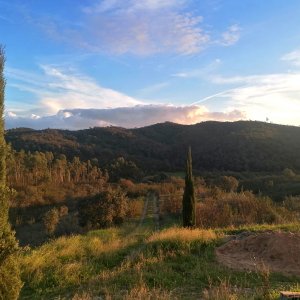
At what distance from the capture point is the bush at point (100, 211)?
29109 mm

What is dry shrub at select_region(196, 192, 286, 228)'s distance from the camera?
2434 cm

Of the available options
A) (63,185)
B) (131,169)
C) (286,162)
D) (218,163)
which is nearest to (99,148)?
(131,169)

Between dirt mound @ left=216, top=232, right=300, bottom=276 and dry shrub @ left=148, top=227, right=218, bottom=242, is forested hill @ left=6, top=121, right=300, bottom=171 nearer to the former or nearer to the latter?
dry shrub @ left=148, top=227, right=218, bottom=242

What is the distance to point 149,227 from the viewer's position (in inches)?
1071

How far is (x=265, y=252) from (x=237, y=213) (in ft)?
42.0

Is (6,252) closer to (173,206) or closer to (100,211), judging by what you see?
(100,211)

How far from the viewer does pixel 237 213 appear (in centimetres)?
2636

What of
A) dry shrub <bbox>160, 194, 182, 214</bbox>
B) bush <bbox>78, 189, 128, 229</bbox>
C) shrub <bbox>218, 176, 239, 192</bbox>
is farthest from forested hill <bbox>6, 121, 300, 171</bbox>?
bush <bbox>78, 189, 128, 229</bbox>

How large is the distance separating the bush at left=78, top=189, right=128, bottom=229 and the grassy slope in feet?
42.8

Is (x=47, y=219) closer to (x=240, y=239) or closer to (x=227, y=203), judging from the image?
(x=227, y=203)

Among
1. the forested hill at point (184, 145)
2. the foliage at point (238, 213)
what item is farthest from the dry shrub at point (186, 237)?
the forested hill at point (184, 145)

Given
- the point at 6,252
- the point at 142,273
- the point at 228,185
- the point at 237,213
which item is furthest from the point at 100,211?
the point at 228,185

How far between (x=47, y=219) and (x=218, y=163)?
53200 mm

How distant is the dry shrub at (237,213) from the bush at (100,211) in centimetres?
607
